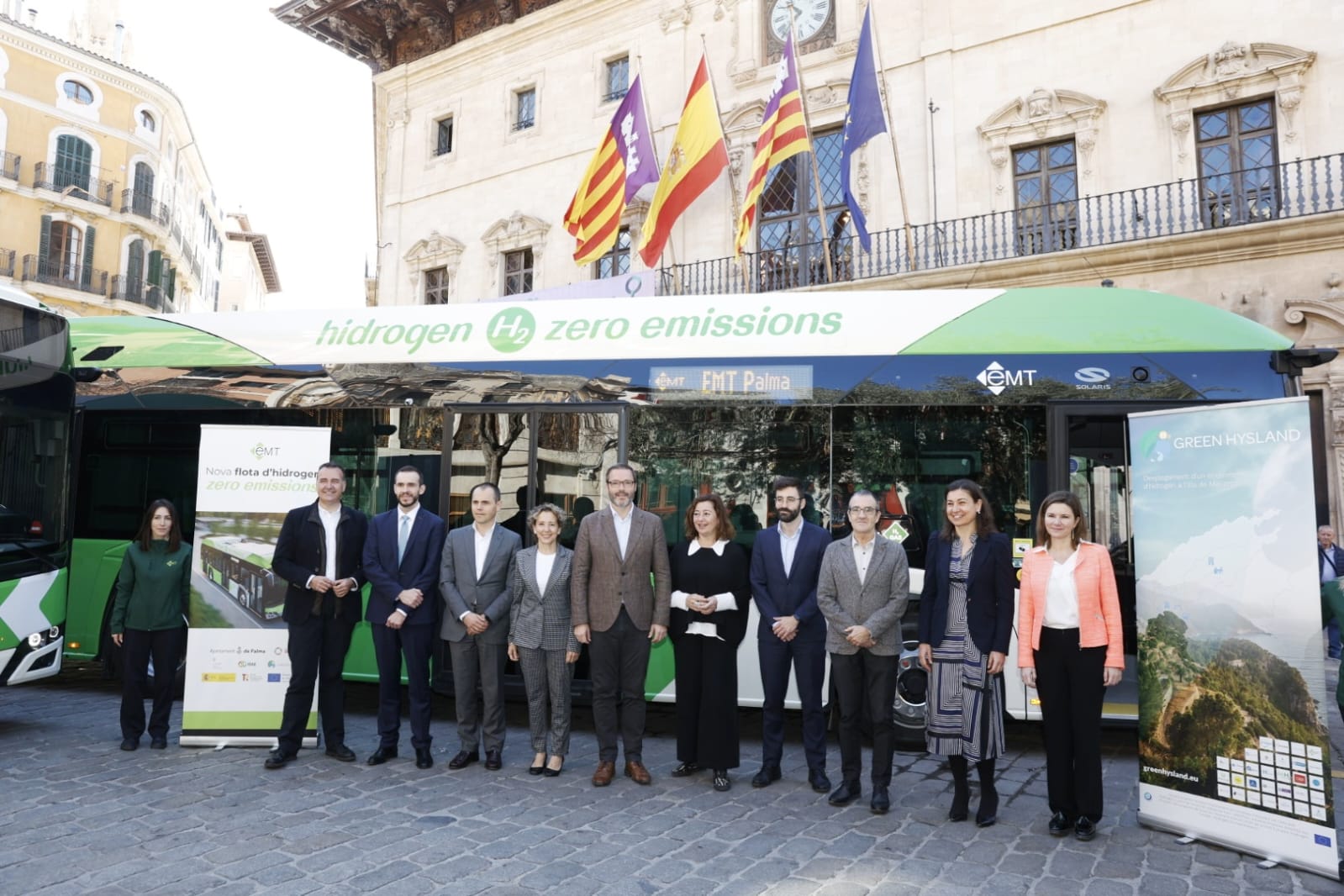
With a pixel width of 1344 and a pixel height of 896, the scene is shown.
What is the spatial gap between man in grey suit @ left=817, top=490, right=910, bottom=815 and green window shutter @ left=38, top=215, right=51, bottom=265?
120 ft

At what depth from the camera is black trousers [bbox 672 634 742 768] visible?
5484 millimetres

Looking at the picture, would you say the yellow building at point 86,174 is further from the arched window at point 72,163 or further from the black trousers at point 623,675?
the black trousers at point 623,675

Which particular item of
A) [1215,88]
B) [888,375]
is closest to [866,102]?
[1215,88]

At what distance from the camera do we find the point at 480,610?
5828 millimetres

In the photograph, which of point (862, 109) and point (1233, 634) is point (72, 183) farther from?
point (1233, 634)

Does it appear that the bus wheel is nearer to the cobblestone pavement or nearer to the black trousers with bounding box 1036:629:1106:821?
the cobblestone pavement

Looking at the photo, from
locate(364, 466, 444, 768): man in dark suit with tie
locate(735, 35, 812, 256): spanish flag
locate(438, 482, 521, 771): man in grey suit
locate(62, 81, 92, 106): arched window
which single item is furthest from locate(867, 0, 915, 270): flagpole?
locate(62, 81, 92, 106): arched window

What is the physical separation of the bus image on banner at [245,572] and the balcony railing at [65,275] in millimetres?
32143

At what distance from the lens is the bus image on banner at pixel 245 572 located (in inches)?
249

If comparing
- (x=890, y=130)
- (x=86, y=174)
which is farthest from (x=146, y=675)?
(x=86, y=174)

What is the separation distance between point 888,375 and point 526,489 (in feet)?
9.12

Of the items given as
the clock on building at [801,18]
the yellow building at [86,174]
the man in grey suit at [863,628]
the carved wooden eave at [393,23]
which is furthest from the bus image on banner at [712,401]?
the yellow building at [86,174]

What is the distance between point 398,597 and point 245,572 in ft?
4.38

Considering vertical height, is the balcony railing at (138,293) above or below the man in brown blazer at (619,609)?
above
